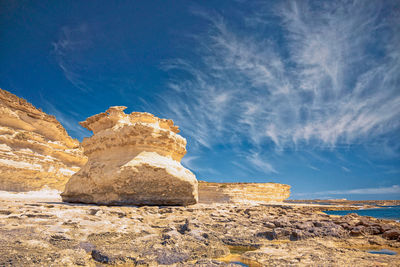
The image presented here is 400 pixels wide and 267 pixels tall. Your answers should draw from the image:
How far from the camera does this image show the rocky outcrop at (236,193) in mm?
24594

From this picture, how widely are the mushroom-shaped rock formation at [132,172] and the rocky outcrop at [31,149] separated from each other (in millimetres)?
10630

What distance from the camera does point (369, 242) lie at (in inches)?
154

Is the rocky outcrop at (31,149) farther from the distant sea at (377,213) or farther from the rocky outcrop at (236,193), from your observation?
the distant sea at (377,213)

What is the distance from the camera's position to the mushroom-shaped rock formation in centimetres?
718

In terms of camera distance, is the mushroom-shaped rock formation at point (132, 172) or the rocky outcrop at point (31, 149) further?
the rocky outcrop at point (31, 149)

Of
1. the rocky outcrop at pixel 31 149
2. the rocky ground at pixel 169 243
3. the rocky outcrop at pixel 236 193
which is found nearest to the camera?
the rocky ground at pixel 169 243

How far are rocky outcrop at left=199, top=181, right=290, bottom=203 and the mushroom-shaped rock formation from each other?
55.4 feet

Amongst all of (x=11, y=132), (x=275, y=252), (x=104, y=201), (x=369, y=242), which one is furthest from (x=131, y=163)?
(x=11, y=132)

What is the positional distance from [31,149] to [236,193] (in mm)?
20403

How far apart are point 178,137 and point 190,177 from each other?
1901mm

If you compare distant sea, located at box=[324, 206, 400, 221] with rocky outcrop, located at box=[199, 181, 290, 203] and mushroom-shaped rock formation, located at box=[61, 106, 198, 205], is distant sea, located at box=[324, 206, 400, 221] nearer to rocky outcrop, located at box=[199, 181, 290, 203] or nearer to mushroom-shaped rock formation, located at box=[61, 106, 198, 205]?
rocky outcrop, located at box=[199, 181, 290, 203]

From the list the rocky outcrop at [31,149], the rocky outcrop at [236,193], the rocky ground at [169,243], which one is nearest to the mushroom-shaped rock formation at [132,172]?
the rocky ground at [169,243]

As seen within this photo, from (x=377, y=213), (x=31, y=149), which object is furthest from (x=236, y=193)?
(x=31, y=149)

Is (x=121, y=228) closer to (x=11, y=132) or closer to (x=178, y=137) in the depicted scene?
(x=178, y=137)
